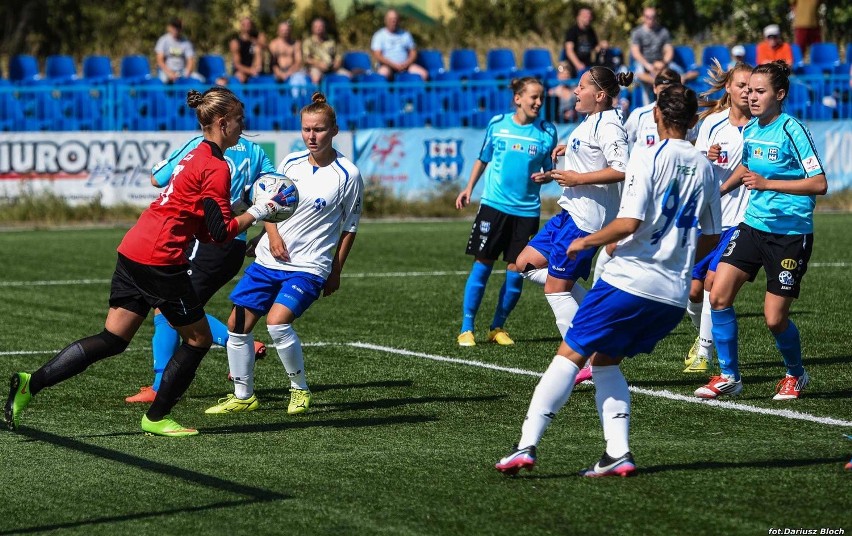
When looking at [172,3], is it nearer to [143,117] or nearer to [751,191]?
[143,117]

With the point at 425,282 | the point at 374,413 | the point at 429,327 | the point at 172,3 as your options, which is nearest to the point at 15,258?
the point at 425,282

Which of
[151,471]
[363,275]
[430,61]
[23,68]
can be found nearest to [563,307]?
[151,471]

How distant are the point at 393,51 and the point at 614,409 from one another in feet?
59.6

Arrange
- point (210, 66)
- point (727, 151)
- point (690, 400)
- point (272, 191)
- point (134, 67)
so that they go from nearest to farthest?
point (272, 191)
point (690, 400)
point (727, 151)
point (134, 67)
point (210, 66)

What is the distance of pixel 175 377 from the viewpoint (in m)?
7.31

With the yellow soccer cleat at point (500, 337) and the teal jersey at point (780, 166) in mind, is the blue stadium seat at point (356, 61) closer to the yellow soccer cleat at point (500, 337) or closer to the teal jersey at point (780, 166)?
the yellow soccer cleat at point (500, 337)

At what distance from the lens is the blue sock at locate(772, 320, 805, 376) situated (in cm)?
833

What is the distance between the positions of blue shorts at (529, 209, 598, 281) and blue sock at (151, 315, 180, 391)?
8.08 ft

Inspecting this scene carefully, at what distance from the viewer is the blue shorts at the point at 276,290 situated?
7887 mm

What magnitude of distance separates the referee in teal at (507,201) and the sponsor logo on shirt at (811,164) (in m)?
3.05

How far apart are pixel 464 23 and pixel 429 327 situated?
25931 mm

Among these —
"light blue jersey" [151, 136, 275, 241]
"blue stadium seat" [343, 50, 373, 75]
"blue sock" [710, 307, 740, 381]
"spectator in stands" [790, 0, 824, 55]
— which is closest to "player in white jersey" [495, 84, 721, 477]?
"blue sock" [710, 307, 740, 381]

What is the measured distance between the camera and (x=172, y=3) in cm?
4012

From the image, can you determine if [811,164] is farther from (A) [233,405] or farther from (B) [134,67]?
(B) [134,67]
